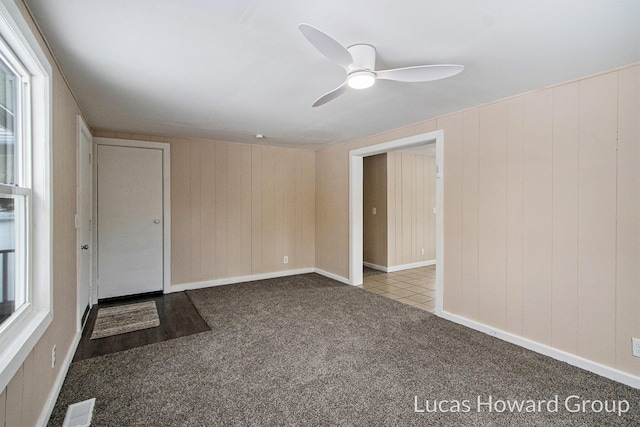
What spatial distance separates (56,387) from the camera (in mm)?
2027

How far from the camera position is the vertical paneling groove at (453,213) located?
3.25 metres

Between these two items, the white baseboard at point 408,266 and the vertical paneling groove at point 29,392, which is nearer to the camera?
the vertical paneling groove at point 29,392

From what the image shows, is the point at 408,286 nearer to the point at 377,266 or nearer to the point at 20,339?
the point at 377,266

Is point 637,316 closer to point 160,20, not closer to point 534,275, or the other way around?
point 534,275

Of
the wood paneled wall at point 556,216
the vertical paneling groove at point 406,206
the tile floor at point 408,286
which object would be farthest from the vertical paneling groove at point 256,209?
the wood paneled wall at point 556,216

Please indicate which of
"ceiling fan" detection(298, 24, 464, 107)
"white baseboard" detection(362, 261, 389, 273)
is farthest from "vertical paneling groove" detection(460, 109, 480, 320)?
"white baseboard" detection(362, 261, 389, 273)

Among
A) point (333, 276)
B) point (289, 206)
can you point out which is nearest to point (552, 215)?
point (333, 276)

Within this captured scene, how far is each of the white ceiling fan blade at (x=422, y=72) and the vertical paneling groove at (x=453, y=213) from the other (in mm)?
1495

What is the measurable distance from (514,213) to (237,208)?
372 centimetres

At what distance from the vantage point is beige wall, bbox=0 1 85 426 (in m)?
1.45

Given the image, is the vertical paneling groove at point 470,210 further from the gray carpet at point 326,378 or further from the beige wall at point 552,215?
the gray carpet at point 326,378

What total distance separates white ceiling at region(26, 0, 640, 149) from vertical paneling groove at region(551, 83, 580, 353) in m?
0.25

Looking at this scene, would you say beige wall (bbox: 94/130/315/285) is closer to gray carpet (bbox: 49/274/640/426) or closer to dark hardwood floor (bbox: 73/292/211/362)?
dark hardwood floor (bbox: 73/292/211/362)

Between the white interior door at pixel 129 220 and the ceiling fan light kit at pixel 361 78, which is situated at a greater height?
the ceiling fan light kit at pixel 361 78
